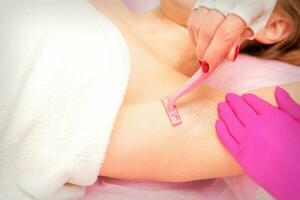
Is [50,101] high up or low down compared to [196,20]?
down

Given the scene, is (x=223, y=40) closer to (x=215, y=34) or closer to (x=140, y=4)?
(x=215, y=34)

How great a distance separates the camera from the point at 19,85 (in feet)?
2.68

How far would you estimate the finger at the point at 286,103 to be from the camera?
0.80m

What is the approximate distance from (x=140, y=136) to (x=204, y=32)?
237 mm

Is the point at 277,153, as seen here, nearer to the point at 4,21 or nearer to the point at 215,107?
the point at 215,107

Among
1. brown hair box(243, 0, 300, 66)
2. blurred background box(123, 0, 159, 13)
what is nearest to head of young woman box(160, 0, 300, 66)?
brown hair box(243, 0, 300, 66)

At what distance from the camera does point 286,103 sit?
82 cm

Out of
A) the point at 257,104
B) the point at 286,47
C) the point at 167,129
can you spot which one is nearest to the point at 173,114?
the point at 167,129

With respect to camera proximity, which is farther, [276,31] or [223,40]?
[276,31]

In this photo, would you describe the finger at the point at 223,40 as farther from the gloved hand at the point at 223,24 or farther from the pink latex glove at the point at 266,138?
the pink latex glove at the point at 266,138

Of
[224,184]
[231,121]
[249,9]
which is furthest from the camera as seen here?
[224,184]

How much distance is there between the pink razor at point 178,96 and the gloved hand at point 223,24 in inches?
0.9

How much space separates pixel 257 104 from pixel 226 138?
9 cm

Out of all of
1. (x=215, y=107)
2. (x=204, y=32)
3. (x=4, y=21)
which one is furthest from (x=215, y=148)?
(x=4, y=21)
